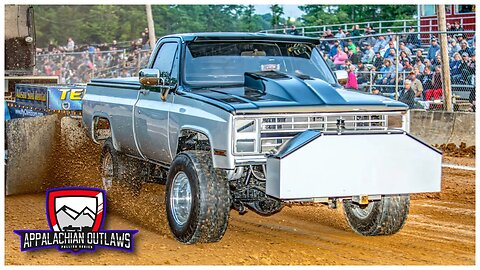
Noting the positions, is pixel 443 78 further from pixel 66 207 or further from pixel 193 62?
pixel 66 207

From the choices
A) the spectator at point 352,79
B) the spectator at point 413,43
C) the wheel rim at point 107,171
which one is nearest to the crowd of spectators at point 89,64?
the spectator at point 352,79

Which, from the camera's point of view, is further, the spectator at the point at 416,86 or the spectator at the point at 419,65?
the spectator at the point at 419,65

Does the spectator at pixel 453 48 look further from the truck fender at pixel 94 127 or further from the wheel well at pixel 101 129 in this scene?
the truck fender at pixel 94 127

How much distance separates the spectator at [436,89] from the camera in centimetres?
1664

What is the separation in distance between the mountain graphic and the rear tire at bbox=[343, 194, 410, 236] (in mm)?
2523

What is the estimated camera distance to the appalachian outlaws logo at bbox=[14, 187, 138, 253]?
749 cm

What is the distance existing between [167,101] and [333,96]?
1.88m

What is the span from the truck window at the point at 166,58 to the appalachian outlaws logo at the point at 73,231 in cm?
185

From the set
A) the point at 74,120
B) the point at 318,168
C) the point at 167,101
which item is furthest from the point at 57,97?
the point at 318,168

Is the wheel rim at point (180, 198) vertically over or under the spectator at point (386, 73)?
under

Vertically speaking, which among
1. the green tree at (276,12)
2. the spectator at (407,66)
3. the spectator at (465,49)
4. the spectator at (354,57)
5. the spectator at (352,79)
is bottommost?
the spectator at (352,79)

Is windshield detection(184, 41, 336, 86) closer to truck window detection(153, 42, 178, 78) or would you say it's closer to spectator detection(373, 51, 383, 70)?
truck window detection(153, 42, 178, 78)

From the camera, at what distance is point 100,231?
755 centimetres

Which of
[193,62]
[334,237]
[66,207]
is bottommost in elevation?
[334,237]
